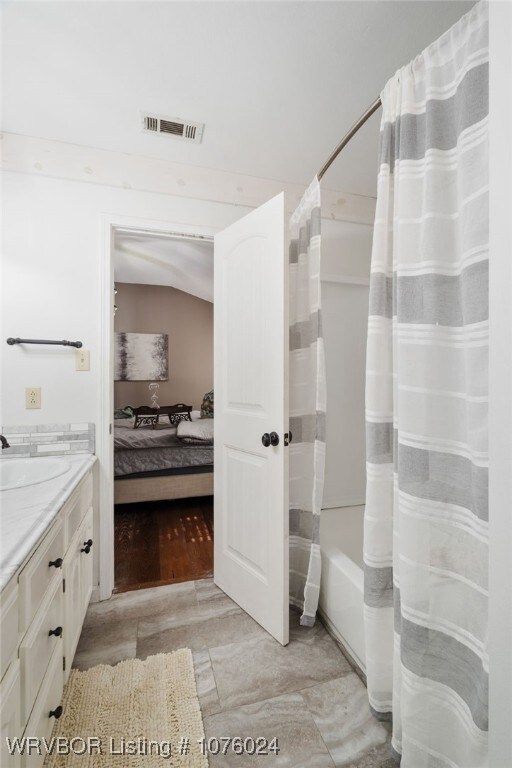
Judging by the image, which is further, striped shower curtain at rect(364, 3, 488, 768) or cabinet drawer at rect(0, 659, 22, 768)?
striped shower curtain at rect(364, 3, 488, 768)

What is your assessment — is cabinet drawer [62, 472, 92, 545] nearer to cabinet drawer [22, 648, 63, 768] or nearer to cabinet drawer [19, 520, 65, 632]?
cabinet drawer [19, 520, 65, 632]

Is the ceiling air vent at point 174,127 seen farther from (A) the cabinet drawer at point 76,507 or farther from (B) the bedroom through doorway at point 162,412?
(A) the cabinet drawer at point 76,507

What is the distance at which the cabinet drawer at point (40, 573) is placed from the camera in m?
0.86

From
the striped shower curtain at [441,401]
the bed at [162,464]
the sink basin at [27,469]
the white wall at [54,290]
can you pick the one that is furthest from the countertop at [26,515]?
the bed at [162,464]

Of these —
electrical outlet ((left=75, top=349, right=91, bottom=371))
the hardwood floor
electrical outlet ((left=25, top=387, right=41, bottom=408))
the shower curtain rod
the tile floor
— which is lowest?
the hardwood floor

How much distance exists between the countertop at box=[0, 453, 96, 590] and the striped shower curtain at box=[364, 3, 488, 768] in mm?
990

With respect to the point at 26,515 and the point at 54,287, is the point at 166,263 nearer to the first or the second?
the point at 54,287

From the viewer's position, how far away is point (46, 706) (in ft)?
3.37

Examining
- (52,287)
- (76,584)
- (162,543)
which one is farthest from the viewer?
(162,543)

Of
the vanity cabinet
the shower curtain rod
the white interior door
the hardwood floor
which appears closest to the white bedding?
the hardwood floor

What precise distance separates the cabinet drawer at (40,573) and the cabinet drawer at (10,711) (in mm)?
97

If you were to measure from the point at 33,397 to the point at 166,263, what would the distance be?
2.79 m

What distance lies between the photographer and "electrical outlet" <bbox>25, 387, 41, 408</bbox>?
73.2 inches

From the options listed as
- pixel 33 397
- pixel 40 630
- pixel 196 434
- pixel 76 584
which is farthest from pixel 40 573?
pixel 196 434
